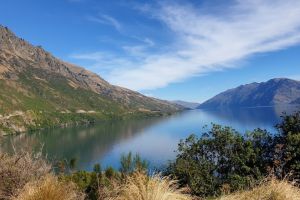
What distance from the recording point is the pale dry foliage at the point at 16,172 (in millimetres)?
11608

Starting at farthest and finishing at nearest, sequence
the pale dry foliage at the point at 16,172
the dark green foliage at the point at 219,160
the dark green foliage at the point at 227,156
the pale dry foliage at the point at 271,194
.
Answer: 1. the dark green foliage at the point at 219,160
2. the dark green foliage at the point at 227,156
3. the pale dry foliage at the point at 16,172
4. the pale dry foliage at the point at 271,194

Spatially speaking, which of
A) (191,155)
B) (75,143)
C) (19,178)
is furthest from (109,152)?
(19,178)

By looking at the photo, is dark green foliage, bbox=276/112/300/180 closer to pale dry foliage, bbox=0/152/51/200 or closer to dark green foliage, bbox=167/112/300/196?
A: dark green foliage, bbox=167/112/300/196

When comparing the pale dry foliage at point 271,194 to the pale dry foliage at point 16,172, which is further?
the pale dry foliage at point 16,172

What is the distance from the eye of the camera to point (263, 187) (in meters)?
9.77

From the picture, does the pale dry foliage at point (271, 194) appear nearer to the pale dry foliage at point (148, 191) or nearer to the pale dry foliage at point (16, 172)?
the pale dry foliage at point (148, 191)

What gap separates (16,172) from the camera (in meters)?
12.4

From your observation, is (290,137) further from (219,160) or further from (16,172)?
(16,172)

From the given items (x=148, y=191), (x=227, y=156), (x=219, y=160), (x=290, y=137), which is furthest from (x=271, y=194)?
(x=219, y=160)

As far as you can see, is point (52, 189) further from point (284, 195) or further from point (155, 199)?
point (284, 195)

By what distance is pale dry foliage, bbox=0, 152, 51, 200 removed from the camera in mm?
11608

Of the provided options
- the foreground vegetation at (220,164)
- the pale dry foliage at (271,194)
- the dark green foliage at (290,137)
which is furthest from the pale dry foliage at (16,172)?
the dark green foliage at (290,137)

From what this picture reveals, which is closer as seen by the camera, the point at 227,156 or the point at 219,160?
the point at 227,156

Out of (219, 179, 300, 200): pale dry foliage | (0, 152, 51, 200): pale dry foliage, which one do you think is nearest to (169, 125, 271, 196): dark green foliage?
(0, 152, 51, 200): pale dry foliage
